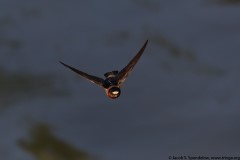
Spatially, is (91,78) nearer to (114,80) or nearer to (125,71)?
(114,80)

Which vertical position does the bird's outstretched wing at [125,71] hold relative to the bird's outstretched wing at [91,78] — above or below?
above

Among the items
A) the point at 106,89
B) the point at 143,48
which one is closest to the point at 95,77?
the point at 106,89

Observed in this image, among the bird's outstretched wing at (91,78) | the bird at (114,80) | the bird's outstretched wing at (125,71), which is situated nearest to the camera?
the bird's outstretched wing at (91,78)

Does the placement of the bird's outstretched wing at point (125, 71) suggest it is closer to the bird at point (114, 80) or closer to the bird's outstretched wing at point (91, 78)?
the bird at point (114, 80)

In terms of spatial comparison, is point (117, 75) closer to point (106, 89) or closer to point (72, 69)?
point (106, 89)

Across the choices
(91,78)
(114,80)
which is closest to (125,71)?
(114,80)

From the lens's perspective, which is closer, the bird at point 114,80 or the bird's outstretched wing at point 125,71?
the bird at point 114,80

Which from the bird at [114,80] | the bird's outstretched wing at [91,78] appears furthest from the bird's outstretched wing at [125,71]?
the bird's outstretched wing at [91,78]

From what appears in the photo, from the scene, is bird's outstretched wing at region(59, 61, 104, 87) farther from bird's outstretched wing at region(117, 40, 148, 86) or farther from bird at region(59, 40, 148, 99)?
bird's outstretched wing at region(117, 40, 148, 86)

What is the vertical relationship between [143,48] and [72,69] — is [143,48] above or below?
above

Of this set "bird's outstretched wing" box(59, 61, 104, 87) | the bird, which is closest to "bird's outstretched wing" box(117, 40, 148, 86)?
the bird

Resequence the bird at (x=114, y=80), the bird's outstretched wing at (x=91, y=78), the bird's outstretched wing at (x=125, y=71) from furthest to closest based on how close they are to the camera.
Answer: the bird's outstretched wing at (x=125, y=71)
the bird at (x=114, y=80)
the bird's outstretched wing at (x=91, y=78)

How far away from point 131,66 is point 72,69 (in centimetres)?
834

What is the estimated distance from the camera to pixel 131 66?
57688 millimetres
